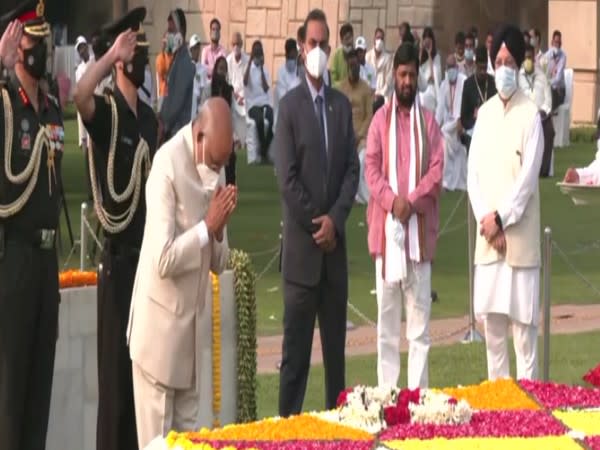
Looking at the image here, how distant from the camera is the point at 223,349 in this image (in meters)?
11.1

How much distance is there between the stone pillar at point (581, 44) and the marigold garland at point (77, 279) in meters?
32.1

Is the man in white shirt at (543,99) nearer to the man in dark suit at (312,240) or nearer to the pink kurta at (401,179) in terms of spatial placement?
the pink kurta at (401,179)

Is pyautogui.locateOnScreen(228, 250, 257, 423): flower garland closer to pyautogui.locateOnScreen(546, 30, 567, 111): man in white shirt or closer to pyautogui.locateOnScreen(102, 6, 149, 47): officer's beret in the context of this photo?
pyautogui.locateOnScreen(102, 6, 149, 47): officer's beret

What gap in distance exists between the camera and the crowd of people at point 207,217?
9102 mm

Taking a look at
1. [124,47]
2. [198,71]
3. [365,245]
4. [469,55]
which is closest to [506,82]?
[124,47]

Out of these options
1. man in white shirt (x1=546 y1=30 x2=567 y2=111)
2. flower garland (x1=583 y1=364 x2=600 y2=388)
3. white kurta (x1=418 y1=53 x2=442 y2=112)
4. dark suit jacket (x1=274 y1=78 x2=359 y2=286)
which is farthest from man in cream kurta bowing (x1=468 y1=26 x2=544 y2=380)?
man in white shirt (x1=546 y1=30 x2=567 y2=111)

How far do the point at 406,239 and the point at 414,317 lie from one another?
460 mm

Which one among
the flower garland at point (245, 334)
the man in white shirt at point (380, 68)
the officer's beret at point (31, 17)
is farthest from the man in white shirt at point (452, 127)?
the officer's beret at point (31, 17)

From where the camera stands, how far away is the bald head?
347 inches

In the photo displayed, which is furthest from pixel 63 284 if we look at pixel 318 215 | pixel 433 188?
pixel 433 188

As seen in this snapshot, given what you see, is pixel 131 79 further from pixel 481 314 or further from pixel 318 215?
pixel 481 314

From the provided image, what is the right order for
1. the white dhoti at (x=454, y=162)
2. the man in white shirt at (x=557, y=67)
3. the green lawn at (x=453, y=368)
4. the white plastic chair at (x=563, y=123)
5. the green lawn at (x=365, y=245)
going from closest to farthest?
the green lawn at (x=453, y=368)
the green lawn at (x=365, y=245)
the white dhoti at (x=454, y=162)
the white plastic chair at (x=563, y=123)
the man in white shirt at (x=557, y=67)

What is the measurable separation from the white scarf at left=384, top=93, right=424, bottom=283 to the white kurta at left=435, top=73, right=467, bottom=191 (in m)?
14.9

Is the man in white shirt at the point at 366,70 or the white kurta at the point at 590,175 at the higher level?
the white kurta at the point at 590,175
